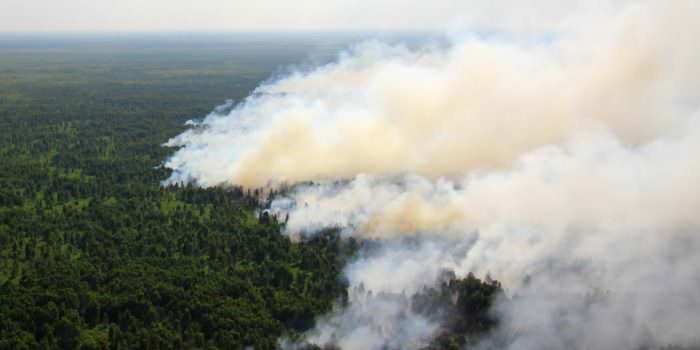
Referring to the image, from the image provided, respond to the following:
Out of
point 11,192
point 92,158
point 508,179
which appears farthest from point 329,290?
point 92,158

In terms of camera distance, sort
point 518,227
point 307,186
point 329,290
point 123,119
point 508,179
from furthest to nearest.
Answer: point 123,119
point 307,186
point 508,179
point 518,227
point 329,290

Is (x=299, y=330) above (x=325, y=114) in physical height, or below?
below

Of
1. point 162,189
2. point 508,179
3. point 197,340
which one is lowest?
point 197,340

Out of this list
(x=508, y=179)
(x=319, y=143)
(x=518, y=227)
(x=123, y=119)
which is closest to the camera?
(x=518, y=227)

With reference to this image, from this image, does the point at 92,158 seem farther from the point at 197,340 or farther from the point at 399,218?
the point at 197,340

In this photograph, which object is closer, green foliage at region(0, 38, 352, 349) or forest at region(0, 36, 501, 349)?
forest at region(0, 36, 501, 349)

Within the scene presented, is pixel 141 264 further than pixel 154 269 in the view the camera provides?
Yes

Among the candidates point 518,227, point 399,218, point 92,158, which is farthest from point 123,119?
point 518,227

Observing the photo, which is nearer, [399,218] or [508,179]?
[399,218]

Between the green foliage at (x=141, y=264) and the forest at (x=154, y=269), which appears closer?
the forest at (x=154, y=269)
